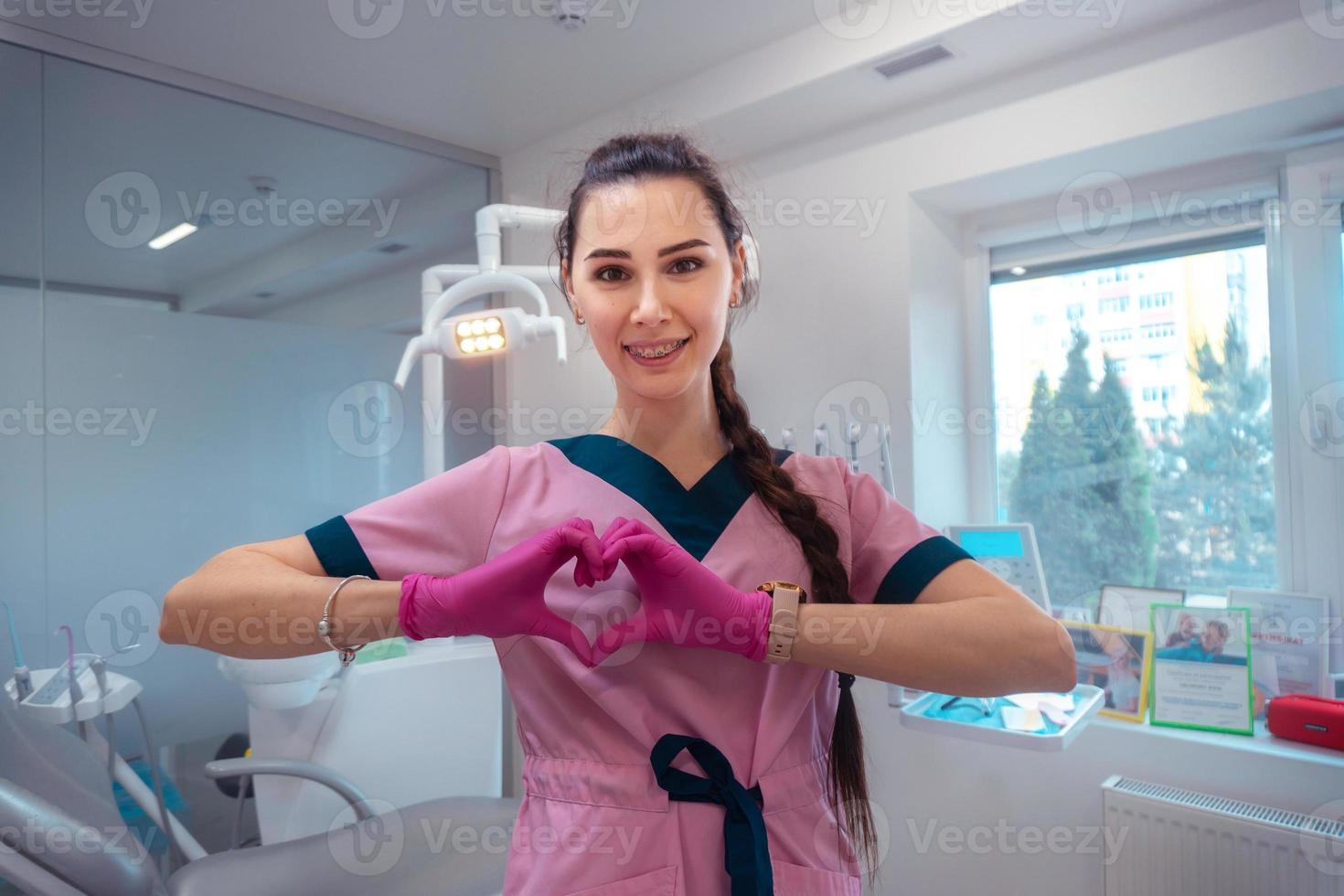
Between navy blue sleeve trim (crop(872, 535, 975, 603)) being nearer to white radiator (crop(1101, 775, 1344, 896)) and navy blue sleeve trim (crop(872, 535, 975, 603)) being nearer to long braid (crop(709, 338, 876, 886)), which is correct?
long braid (crop(709, 338, 876, 886))

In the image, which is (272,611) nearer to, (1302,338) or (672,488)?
(672,488)

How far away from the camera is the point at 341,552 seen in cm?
96

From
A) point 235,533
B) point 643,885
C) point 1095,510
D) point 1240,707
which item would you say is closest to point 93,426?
point 235,533

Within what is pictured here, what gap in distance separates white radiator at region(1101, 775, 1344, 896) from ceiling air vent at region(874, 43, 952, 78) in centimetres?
171

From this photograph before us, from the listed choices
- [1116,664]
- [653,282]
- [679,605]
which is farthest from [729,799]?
[1116,664]

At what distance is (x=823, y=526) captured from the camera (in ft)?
3.37

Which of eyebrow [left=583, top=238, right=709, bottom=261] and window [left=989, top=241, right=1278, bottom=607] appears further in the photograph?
window [left=989, top=241, right=1278, bottom=607]

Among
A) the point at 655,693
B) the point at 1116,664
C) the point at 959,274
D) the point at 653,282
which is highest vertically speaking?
the point at 959,274

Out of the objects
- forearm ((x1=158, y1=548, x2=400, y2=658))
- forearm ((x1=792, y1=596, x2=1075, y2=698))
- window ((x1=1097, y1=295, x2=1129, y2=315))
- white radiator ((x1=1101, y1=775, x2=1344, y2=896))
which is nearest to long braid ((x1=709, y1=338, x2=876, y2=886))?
forearm ((x1=792, y1=596, x2=1075, y2=698))

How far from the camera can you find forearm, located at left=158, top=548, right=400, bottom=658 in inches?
34.6

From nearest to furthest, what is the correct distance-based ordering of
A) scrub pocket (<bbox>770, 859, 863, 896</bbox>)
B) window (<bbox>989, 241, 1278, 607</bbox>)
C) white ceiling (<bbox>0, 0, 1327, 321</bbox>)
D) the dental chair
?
scrub pocket (<bbox>770, 859, 863, 896</bbox>), the dental chair, white ceiling (<bbox>0, 0, 1327, 321</bbox>), window (<bbox>989, 241, 1278, 607</bbox>)

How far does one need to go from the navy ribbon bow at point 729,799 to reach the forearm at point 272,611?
325mm

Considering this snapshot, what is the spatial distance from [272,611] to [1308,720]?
198 cm

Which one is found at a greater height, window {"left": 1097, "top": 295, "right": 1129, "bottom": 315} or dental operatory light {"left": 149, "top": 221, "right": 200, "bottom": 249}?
dental operatory light {"left": 149, "top": 221, "right": 200, "bottom": 249}
